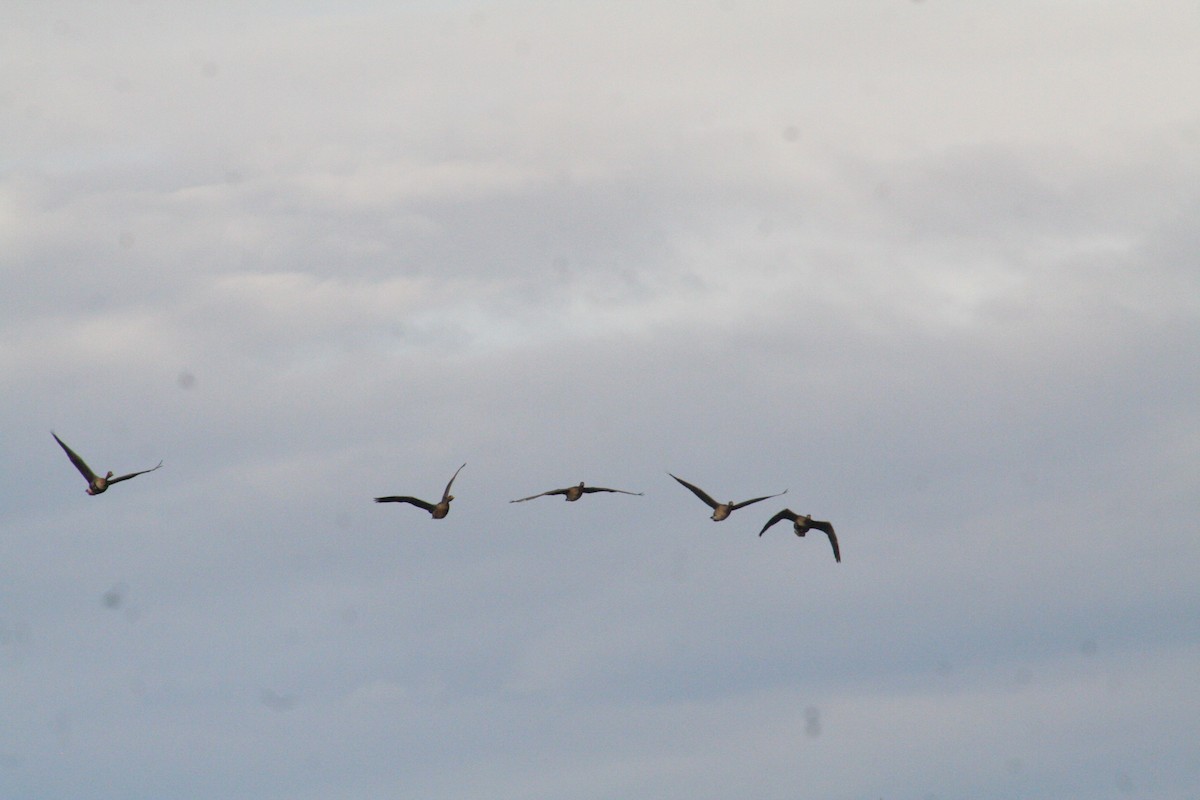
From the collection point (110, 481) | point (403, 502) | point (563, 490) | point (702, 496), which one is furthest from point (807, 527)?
point (110, 481)

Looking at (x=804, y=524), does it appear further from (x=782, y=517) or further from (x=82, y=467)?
(x=82, y=467)

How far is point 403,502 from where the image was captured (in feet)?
232

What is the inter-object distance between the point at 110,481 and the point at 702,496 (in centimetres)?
2422

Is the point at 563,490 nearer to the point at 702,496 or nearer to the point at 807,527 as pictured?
the point at 702,496

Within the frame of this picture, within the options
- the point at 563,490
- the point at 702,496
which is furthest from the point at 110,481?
the point at 702,496

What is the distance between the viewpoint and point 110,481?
71.3 metres

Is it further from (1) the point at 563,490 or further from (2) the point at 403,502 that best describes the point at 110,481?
(1) the point at 563,490

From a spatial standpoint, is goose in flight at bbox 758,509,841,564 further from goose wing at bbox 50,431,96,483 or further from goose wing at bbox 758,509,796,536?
goose wing at bbox 50,431,96,483

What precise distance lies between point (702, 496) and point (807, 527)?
15.0 feet

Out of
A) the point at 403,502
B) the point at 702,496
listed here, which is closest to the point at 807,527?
the point at 702,496

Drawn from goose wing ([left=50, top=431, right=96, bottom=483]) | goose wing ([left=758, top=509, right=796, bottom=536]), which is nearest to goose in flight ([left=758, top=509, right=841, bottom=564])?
goose wing ([left=758, top=509, right=796, bottom=536])

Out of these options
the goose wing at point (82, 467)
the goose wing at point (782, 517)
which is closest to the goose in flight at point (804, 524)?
the goose wing at point (782, 517)

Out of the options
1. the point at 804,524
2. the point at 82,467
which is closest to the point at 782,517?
the point at 804,524

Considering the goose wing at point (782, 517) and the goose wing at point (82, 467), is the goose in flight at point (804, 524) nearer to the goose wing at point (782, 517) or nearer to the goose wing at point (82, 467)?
the goose wing at point (782, 517)
